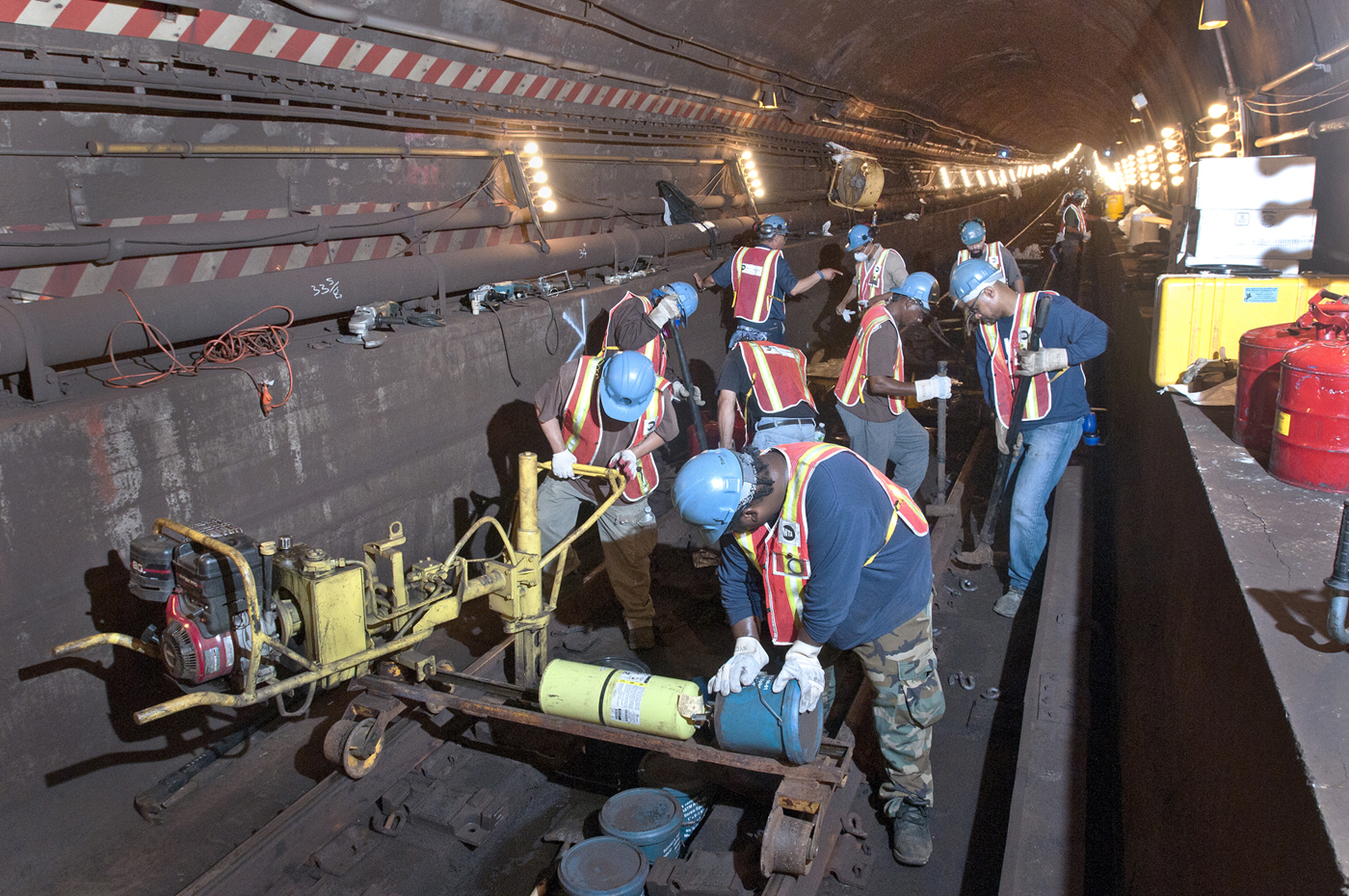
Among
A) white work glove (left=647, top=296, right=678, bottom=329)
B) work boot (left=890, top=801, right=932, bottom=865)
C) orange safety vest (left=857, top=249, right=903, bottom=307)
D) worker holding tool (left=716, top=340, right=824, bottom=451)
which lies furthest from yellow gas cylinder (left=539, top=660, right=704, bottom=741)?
orange safety vest (left=857, top=249, right=903, bottom=307)

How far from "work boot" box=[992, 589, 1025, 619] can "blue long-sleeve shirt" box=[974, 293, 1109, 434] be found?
1025mm

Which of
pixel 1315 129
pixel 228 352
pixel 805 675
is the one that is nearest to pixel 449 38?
pixel 228 352

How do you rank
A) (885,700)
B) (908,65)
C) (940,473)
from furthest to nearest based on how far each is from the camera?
(908,65) < (940,473) < (885,700)

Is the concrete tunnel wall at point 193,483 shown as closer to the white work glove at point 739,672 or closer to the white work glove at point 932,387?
the white work glove at point 739,672

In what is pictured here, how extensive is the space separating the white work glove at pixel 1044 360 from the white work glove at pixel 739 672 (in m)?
2.83

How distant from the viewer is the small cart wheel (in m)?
3.62

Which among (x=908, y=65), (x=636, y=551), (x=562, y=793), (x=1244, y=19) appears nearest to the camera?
(x=562, y=793)

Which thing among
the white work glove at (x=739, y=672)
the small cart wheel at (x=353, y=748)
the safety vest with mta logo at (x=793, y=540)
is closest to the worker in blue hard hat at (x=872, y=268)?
the safety vest with mta logo at (x=793, y=540)

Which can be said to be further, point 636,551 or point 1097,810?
point 636,551

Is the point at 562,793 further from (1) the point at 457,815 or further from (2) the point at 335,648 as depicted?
(2) the point at 335,648

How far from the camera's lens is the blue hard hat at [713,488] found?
2896 mm

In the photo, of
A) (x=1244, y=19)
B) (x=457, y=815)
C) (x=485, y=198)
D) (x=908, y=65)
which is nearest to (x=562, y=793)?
(x=457, y=815)

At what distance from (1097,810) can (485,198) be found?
6.57m

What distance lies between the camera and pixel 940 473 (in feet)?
21.6
